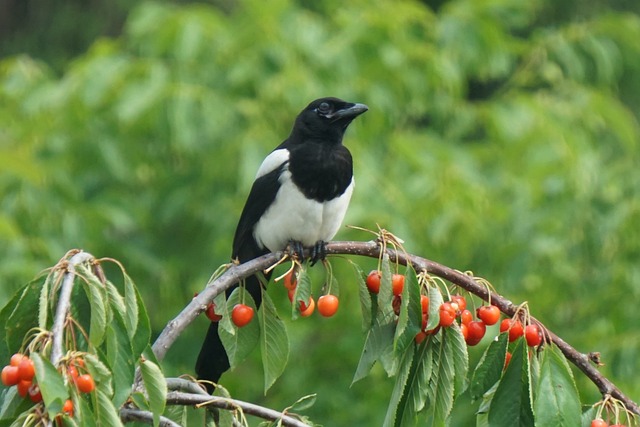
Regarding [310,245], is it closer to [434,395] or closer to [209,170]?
[434,395]

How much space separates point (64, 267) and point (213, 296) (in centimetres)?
48

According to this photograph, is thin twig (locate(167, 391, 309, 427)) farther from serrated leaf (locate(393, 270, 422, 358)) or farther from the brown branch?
serrated leaf (locate(393, 270, 422, 358))

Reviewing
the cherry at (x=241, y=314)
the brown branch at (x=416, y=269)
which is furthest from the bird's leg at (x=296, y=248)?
the cherry at (x=241, y=314)

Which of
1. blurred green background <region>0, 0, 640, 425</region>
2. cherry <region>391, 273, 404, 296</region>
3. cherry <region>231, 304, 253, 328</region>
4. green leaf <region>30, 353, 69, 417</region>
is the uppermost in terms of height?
green leaf <region>30, 353, 69, 417</region>

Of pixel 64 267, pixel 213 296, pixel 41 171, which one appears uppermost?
pixel 64 267

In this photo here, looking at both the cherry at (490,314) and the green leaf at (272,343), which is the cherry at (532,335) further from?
the green leaf at (272,343)

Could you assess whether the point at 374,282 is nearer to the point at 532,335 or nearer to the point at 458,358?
the point at 458,358

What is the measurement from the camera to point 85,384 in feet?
5.99

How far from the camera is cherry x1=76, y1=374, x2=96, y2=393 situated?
1825 millimetres

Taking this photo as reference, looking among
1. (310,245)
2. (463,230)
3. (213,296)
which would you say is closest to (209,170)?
(463,230)

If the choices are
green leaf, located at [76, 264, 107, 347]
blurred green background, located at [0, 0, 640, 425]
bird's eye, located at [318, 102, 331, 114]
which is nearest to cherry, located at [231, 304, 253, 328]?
green leaf, located at [76, 264, 107, 347]

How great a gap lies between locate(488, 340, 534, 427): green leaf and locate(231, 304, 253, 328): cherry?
2.02ft

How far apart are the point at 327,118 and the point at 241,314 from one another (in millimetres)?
1840

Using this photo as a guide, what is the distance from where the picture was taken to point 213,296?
245 centimetres
